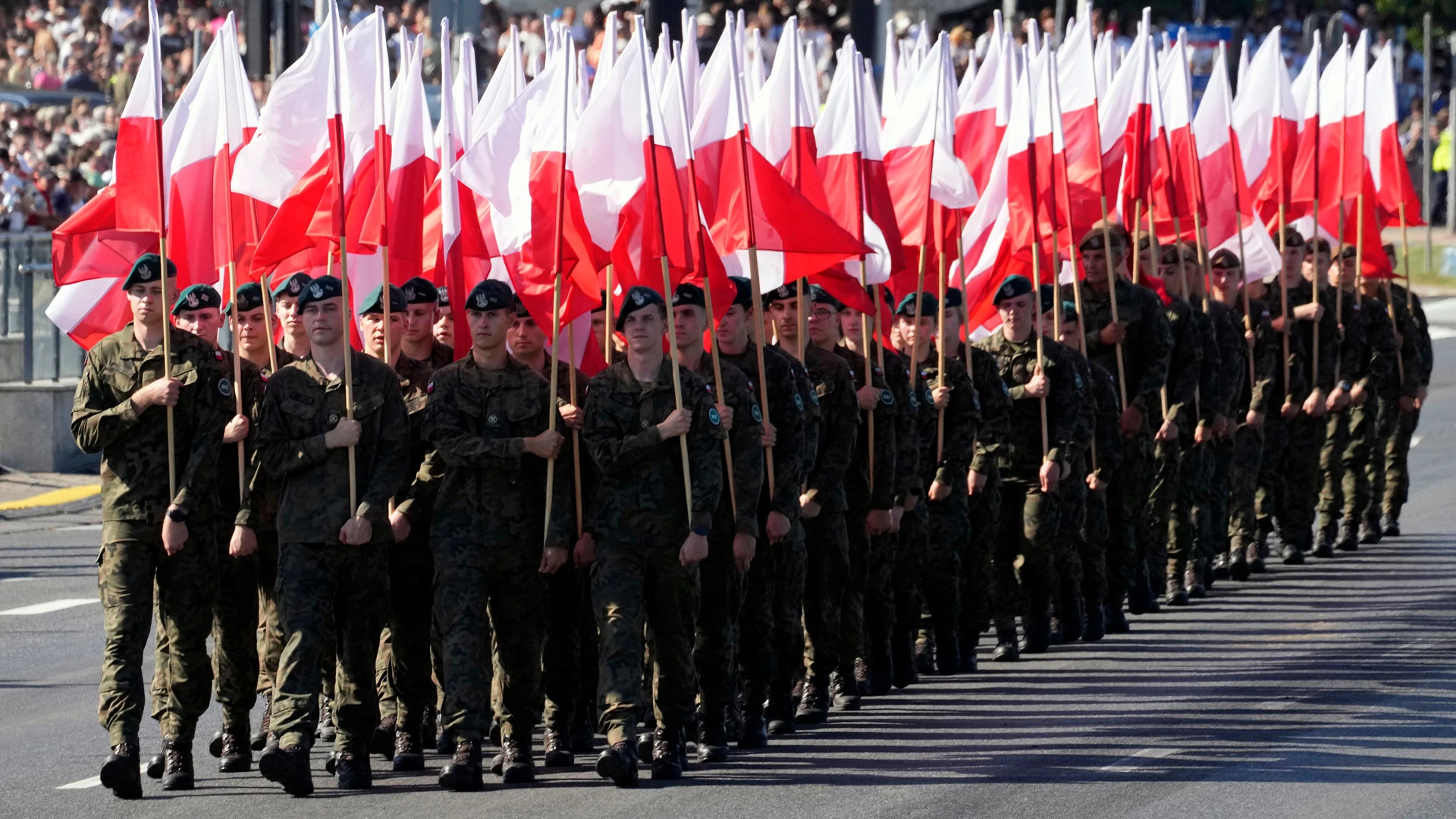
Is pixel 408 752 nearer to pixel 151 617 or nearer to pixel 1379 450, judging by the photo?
pixel 151 617

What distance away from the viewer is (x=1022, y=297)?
12352 millimetres

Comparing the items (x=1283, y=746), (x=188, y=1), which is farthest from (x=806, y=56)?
(x=188, y=1)

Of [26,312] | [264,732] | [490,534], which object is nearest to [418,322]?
[490,534]

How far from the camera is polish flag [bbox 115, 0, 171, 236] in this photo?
32.2 feet

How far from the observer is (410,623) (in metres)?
9.57

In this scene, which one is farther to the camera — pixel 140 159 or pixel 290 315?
pixel 290 315

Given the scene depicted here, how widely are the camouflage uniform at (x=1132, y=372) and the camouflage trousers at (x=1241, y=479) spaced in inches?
40.7

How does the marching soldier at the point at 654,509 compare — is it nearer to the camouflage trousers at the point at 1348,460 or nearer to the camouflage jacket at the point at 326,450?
the camouflage jacket at the point at 326,450

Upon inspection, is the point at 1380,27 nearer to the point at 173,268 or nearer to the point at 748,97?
the point at 748,97

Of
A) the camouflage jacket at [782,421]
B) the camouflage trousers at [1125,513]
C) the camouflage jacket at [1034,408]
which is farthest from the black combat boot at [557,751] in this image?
the camouflage trousers at [1125,513]

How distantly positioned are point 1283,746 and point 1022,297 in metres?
3.54

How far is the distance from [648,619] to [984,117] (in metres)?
5.55

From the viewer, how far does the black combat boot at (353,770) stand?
892cm

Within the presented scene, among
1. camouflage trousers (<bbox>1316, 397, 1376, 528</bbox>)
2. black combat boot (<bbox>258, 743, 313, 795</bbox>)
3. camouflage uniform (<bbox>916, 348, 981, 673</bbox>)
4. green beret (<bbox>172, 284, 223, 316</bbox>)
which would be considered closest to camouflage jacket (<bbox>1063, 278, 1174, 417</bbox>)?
camouflage uniform (<bbox>916, 348, 981, 673</bbox>)
